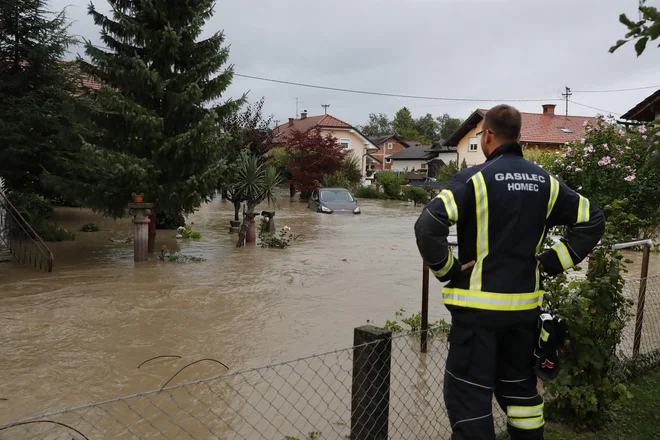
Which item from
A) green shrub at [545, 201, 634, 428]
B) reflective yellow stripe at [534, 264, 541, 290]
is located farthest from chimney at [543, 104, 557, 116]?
reflective yellow stripe at [534, 264, 541, 290]

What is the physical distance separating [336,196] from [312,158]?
9.09m

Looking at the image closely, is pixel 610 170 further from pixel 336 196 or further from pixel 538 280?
pixel 336 196

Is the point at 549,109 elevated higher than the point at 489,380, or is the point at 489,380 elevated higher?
the point at 549,109

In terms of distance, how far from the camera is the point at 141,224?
1085 centimetres

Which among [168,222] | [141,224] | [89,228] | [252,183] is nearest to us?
[141,224]

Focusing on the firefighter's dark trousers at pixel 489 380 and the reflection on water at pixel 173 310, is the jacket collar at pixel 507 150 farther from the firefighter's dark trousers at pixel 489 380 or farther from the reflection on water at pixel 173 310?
the reflection on water at pixel 173 310

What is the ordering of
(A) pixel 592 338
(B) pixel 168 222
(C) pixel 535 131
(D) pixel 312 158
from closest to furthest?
(A) pixel 592 338, (B) pixel 168 222, (D) pixel 312 158, (C) pixel 535 131

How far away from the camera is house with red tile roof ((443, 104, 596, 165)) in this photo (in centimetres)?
3475

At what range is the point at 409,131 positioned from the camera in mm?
95688

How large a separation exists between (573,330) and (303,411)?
2230 millimetres

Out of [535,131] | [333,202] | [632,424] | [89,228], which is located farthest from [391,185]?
[632,424]

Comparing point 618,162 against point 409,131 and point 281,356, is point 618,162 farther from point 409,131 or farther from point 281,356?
point 409,131

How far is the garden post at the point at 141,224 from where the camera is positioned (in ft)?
35.1

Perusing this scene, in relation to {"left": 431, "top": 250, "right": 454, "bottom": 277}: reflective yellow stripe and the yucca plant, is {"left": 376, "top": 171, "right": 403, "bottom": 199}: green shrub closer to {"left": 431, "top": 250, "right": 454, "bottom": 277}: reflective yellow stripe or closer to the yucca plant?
the yucca plant
